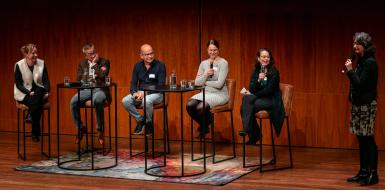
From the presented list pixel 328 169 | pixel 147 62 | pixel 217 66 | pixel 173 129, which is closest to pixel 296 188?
pixel 328 169

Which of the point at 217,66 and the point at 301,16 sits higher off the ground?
the point at 301,16

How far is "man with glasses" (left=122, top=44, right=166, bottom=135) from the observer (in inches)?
306

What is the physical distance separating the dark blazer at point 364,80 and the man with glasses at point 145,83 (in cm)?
234

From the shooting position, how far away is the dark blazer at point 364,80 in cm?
617

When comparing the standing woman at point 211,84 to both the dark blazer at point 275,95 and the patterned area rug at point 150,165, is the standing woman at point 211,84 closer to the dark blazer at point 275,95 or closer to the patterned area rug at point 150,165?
the patterned area rug at point 150,165

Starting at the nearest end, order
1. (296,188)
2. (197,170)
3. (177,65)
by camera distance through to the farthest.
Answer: (296,188) → (197,170) → (177,65)

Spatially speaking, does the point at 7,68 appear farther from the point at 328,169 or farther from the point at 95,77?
the point at 328,169

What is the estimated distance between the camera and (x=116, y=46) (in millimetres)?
9227

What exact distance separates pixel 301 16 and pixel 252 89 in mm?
1480

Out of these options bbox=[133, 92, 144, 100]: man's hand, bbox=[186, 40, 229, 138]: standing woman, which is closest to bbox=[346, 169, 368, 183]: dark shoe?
bbox=[186, 40, 229, 138]: standing woman

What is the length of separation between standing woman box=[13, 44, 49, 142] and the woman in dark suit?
230 cm

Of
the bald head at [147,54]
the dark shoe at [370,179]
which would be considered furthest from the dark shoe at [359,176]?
the bald head at [147,54]

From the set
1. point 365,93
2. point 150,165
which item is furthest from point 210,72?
point 365,93

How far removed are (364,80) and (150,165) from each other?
2453 mm
